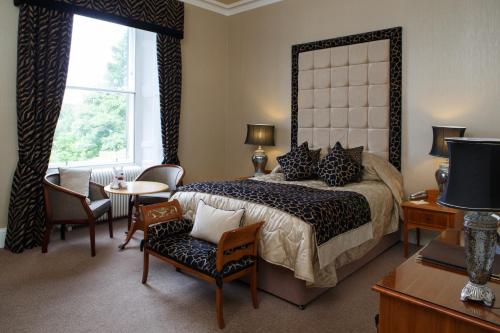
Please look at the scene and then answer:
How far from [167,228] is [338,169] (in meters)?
1.91

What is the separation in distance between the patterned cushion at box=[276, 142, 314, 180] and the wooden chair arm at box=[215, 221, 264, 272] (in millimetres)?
1561

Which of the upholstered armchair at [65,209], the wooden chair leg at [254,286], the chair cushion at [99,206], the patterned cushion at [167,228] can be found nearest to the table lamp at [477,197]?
the wooden chair leg at [254,286]

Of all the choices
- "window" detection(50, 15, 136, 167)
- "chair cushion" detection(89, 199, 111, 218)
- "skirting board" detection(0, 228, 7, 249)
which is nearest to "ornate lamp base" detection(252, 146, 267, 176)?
"window" detection(50, 15, 136, 167)

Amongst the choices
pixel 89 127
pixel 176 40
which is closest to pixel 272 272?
pixel 89 127

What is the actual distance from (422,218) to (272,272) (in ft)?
5.72

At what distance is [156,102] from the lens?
17.1 ft

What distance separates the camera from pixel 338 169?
3.87 metres

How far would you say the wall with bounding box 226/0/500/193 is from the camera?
3.63 m

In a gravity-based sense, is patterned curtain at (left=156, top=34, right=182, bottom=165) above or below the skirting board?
above

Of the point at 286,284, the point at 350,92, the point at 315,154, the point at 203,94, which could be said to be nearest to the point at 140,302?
the point at 286,284

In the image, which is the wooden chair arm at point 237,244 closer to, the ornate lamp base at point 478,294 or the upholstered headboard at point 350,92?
the ornate lamp base at point 478,294

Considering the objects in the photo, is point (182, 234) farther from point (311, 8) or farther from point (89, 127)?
point (311, 8)

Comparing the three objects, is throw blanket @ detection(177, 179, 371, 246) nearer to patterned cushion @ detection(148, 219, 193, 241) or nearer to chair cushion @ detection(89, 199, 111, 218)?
patterned cushion @ detection(148, 219, 193, 241)

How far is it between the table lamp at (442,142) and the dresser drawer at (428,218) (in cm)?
27
